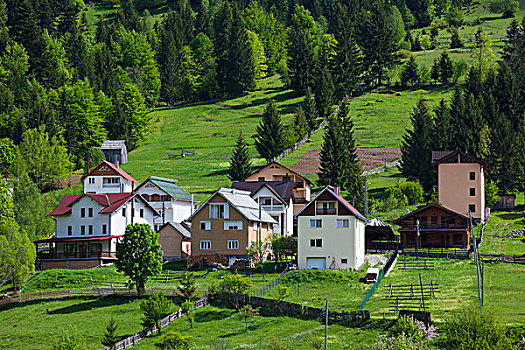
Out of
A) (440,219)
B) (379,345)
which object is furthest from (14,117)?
(379,345)

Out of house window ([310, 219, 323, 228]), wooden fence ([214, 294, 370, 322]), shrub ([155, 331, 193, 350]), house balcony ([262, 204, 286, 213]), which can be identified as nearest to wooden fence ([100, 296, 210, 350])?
wooden fence ([214, 294, 370, 322])

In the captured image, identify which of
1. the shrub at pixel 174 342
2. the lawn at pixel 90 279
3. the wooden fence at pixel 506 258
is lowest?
the shrub at pixel 174 342

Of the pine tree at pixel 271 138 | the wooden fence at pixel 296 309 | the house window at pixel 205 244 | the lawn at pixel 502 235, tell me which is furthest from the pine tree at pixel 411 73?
the wooden fence at pixel 296 309

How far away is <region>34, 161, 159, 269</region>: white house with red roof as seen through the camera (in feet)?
307

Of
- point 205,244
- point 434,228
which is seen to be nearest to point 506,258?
point 434,228

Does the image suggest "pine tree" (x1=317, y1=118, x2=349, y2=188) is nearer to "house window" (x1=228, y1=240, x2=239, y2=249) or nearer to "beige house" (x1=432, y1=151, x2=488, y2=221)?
"beige house" (x1=432, y1=151, x2=488, y2=221)

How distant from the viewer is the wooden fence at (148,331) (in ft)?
204

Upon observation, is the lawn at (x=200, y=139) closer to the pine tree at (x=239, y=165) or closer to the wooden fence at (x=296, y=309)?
the pine tree at (x=239, y=165)

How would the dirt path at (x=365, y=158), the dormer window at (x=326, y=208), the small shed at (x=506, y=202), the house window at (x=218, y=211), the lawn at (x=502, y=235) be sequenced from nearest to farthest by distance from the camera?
1. the lawn at (x=502, y=235)
2. the dormer window at (x=326, y=208)
3. the house window at (x=218, y=211)
4. the small shed at (x=506, y=202)
5. the dirt path at (x=365, y=158)

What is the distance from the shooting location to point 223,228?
91750mm

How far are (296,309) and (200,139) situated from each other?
330 feet

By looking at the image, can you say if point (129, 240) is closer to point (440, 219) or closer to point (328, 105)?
point (440, 219)

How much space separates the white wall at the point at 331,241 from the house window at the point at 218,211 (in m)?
9.36

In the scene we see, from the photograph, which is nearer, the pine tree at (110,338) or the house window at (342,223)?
the pine tree at (110,338)
